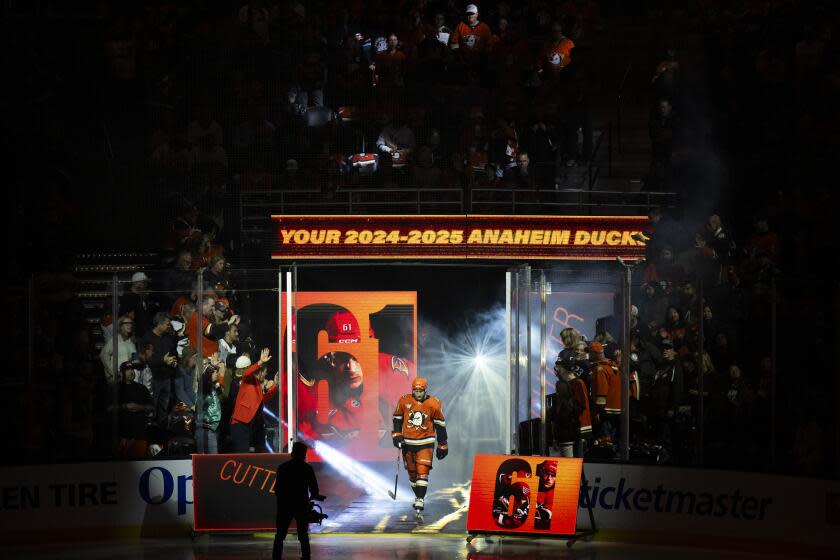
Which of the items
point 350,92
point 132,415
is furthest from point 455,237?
point 132,415

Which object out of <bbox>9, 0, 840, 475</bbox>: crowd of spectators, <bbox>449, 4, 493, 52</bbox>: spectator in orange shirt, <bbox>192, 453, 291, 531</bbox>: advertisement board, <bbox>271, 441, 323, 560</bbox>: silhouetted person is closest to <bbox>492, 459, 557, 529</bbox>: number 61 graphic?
<bbox>9, 0, 840, 475</bbox>: crowd of spectators

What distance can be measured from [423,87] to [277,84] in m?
2.58

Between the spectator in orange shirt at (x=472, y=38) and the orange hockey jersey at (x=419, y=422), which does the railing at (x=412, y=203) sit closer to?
the spectator in orange shirt at (x=472, y=38)

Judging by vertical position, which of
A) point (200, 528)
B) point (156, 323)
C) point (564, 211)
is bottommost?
point (200, 528)

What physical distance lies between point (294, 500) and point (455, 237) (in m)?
8.43

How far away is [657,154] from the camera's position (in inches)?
915

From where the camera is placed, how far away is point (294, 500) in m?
14.5

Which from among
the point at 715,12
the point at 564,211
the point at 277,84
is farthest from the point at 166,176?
the point at 715,12

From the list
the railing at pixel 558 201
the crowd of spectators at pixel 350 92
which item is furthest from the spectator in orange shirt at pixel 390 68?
the railing at pixel 558 201

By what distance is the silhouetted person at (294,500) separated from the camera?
1442cm

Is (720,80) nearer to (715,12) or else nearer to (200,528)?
(715,12)

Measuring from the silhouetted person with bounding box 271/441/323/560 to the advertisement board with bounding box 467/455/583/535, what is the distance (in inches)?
107

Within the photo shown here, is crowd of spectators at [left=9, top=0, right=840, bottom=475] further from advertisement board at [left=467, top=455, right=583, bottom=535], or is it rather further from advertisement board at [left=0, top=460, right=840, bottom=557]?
advertisement board at [left=467, top=455, right=583, bottom=535]

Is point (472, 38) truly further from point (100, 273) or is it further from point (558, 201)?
point (100, 273)
